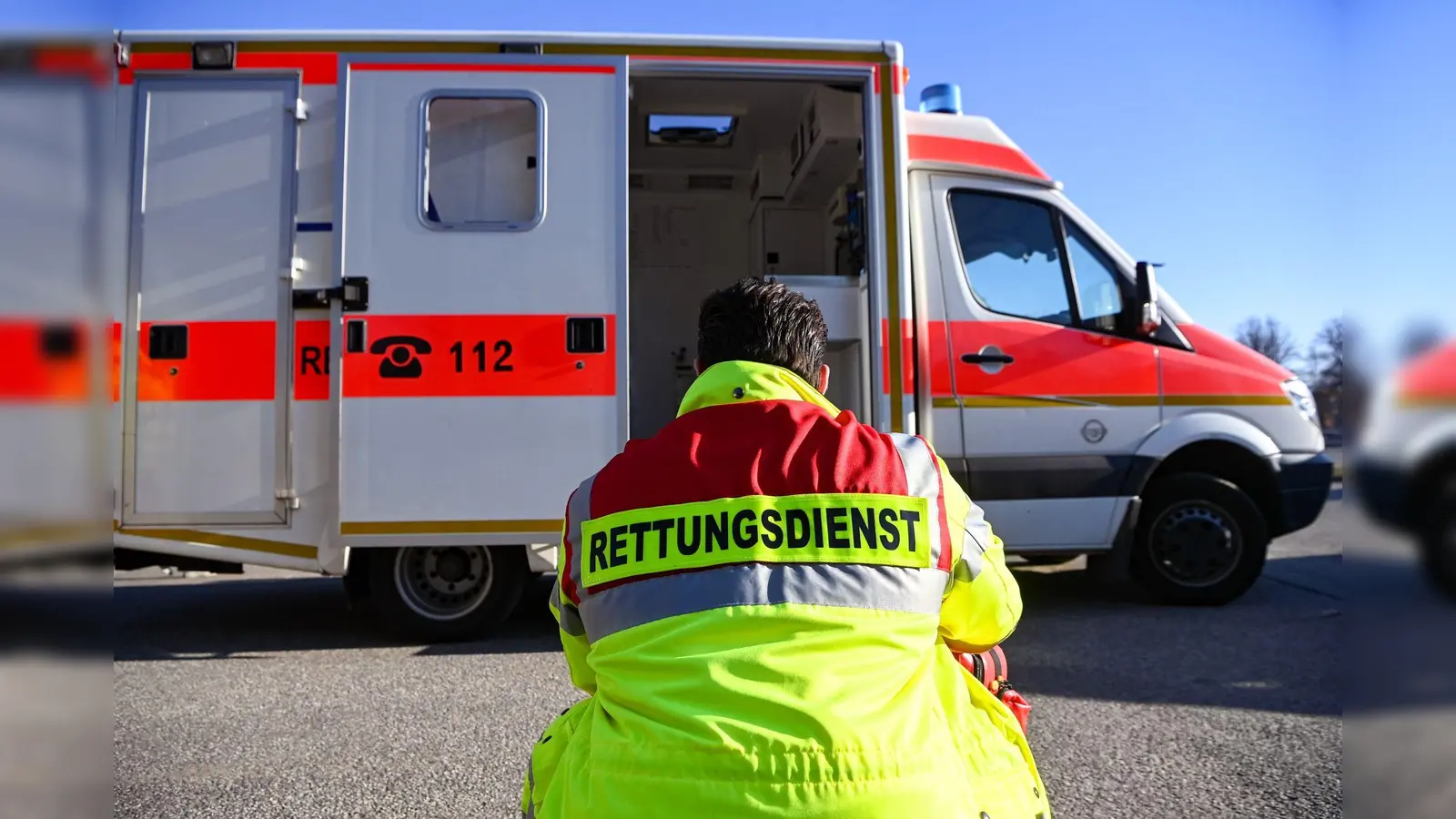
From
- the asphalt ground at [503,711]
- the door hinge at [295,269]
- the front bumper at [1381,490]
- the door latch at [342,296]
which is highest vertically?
the door hinge at [295,269]

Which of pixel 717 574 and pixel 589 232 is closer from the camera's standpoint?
pixel 717 574

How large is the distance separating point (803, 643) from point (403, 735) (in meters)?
2.66

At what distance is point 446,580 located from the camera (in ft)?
15.6

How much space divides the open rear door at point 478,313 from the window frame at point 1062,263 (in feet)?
6.11

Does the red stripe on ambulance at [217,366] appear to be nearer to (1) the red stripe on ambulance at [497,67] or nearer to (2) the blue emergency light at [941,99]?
(1) the red stripe on ambulance at [497,67]

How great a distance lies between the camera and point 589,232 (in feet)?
14.9

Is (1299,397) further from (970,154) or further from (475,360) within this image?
(475,360)

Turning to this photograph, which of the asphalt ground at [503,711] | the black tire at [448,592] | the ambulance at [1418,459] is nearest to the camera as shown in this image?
the ambulance at [1418,459]

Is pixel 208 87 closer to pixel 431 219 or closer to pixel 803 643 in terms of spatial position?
pixel 431 219

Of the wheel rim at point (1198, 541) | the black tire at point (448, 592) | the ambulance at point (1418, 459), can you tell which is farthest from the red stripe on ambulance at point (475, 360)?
the ambulance at point (1418, 459)

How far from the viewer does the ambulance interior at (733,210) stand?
552cm

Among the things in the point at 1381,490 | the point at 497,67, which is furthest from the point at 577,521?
the point at 497,67

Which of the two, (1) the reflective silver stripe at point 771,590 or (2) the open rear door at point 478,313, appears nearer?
(1) the reflective silver stripe at point 771,590

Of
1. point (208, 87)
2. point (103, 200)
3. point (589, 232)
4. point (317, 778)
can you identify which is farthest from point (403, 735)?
point (208, 87)
